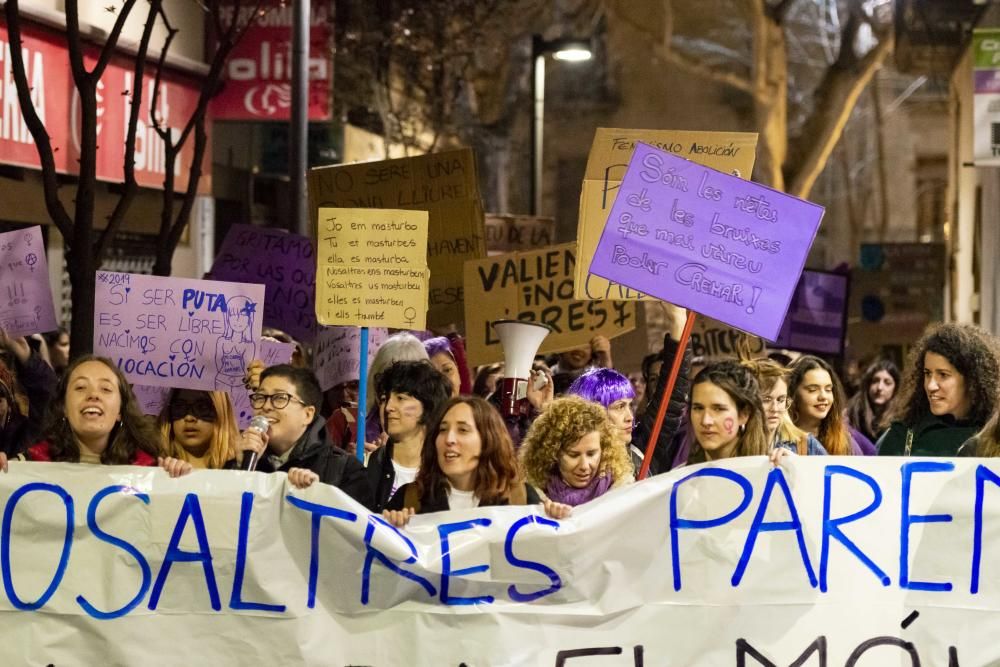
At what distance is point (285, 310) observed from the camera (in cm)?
1013

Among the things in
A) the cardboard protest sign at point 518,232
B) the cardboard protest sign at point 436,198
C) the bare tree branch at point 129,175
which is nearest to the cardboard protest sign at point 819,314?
the cardboard protest sign at point 518,232

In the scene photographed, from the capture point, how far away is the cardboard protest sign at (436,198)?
1028 cm

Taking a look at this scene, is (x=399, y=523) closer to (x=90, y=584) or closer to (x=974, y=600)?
(x=90, y=584)

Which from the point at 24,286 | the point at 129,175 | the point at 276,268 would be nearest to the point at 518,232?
the point at 276,268

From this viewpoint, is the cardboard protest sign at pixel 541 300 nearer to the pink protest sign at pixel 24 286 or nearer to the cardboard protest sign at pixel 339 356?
the cardboard protest sign at pixel 339 356

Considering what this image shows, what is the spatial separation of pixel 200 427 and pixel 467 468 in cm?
155

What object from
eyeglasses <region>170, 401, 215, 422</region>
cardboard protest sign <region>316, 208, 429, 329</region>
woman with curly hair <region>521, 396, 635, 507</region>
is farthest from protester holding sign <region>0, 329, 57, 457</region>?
woman with curly hair <region>521, 396, 635, 507</region>

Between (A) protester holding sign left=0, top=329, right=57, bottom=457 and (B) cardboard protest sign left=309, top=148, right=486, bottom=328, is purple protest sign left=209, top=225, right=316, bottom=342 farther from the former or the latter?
(A) protester holding sign left=0, top=329, right=57, bottom=457

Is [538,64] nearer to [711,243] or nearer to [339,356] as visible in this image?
[339,356]

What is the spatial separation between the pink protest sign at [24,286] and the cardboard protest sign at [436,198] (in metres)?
2.35

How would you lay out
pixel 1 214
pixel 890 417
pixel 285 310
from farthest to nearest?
pixel 1 214, pixel 285 310, pixel 890 417

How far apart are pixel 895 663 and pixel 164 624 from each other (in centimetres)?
237

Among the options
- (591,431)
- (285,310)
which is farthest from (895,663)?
(285,310)

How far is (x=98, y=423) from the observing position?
5.78 meters
